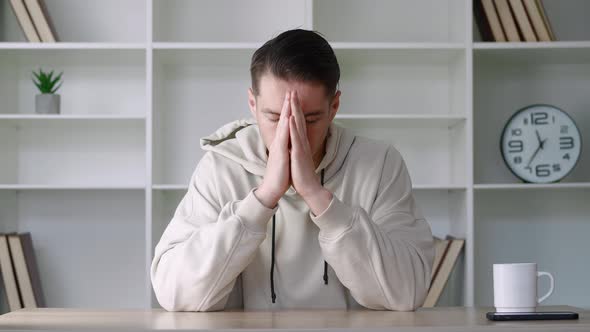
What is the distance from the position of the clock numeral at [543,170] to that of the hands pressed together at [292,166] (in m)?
1.79

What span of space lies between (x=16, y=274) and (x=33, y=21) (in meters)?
0.96

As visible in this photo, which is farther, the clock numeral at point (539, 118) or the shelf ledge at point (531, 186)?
the clock numeral at point (539, 118)

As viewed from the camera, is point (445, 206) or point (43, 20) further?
point (445, 206)

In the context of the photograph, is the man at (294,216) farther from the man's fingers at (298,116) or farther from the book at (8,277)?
the book at (8,277)

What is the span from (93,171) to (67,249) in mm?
338

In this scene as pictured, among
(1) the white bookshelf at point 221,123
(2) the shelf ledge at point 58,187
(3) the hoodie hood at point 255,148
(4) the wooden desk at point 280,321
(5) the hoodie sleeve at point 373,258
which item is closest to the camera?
(4) the wooden desk at point 280,321

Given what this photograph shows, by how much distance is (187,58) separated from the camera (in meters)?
3.33

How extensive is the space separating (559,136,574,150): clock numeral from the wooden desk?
1730 mm

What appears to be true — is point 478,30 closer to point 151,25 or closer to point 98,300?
point 151,25

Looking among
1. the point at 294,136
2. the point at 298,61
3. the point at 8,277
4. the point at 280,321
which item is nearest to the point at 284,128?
the point at 294,136

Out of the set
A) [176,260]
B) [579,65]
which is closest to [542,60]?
[579,65]

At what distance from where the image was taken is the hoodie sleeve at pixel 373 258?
1680 millimetres

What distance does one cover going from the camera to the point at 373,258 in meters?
1.71

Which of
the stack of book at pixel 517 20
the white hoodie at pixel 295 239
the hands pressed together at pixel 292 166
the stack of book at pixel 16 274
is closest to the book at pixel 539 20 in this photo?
the stack of book at pixel 517 20
